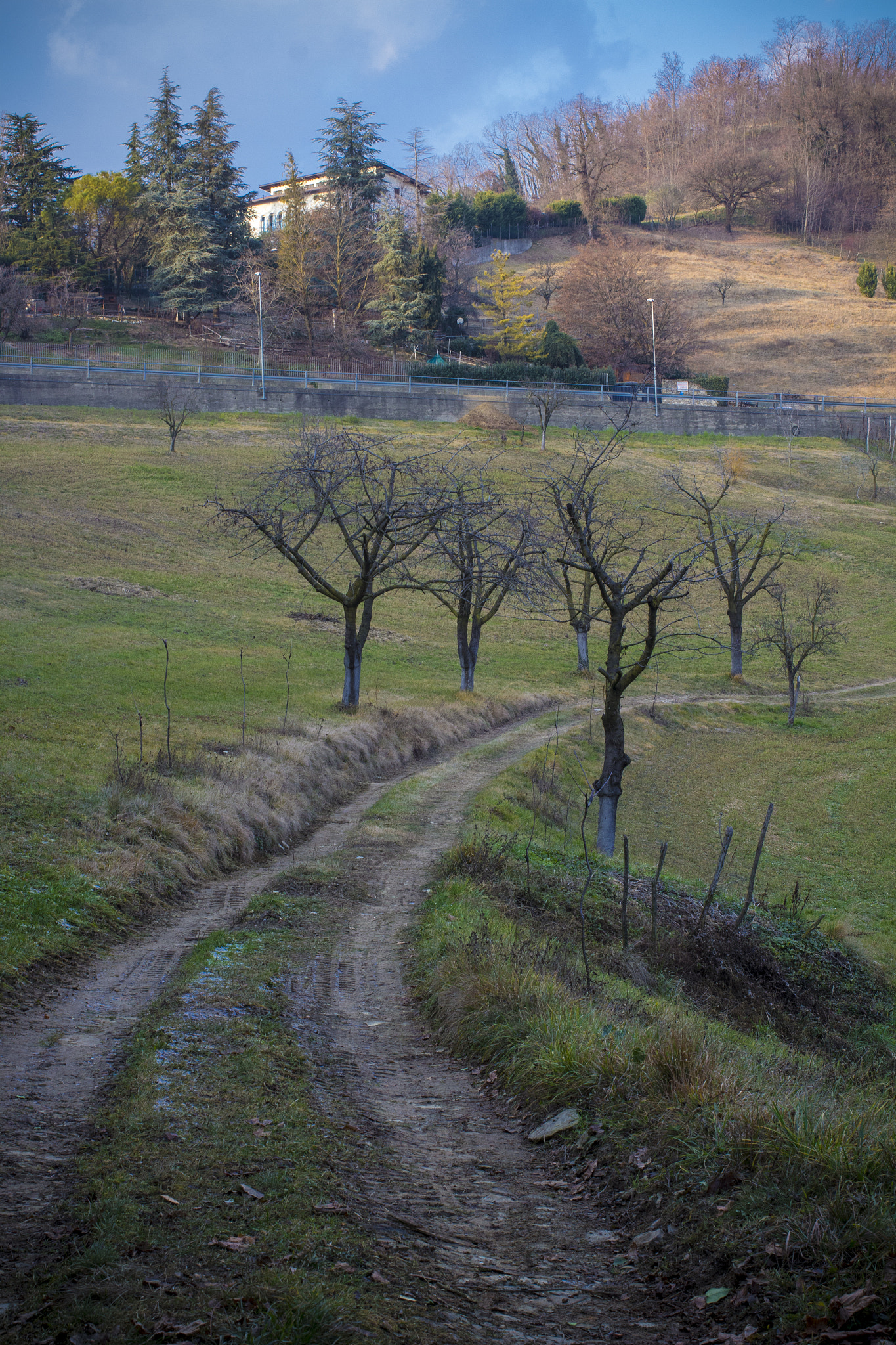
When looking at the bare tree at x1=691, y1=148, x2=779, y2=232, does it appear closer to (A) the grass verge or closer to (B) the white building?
(B) the white building

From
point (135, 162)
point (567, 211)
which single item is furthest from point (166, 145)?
point (567, 211)

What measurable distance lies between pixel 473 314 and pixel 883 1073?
84.2 m

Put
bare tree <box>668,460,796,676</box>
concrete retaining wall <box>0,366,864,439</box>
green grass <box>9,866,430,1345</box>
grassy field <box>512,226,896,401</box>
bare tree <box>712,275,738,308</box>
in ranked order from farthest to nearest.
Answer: bare tree <box>712,275,738,308</box> → grassy field <box>512,226,896,401</box> → concrete retaining wall <box>0,366,864,439</box> → bare tree <box>668,460,796,676</box> → green grass <box>9,866,430,1345</box>

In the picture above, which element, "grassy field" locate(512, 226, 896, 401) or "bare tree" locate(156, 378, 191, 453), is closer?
"bare tree" locate(156, 378, 191, 453)

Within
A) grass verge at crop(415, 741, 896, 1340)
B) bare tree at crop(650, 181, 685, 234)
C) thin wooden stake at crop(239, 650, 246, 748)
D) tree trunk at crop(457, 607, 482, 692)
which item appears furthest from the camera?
bare tree at crop(650, 181, 685, 234)

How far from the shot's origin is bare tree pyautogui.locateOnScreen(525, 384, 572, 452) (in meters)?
53.4

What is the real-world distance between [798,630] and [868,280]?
7833cm

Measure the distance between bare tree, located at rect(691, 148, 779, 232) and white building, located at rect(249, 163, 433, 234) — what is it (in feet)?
119

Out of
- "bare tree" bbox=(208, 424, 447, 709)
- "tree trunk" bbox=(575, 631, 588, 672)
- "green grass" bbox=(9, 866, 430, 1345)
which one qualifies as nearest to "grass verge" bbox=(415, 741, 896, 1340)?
"green grass" bbox=(9, 866, 430, 1345)

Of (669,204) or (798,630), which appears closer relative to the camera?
(798,630)

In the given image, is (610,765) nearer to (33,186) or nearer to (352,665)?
(352,665)

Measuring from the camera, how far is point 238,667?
23.7 metres

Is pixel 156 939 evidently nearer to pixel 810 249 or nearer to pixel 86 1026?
pixel 86 1026

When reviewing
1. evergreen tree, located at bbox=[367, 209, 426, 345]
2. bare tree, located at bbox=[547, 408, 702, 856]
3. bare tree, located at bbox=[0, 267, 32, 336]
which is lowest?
bare tree, located at bbox=[547, 408, 702, 856]
